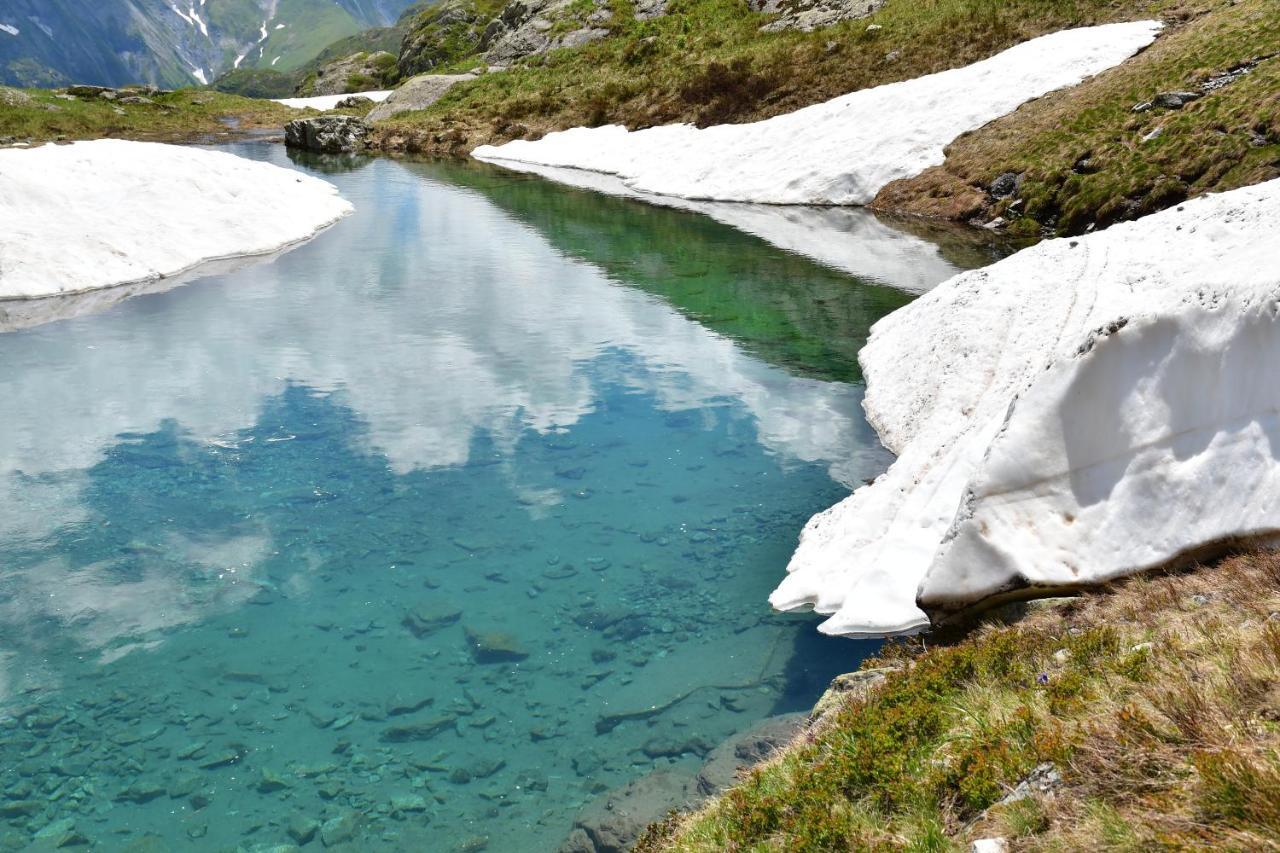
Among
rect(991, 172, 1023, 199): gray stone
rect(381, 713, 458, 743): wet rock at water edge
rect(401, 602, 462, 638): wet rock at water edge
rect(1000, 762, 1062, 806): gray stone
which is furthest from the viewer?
rect(991, 172, 1023, 199): gray stone

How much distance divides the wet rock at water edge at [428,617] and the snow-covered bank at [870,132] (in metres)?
41.1

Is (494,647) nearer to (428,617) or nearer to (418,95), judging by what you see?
(428,617)

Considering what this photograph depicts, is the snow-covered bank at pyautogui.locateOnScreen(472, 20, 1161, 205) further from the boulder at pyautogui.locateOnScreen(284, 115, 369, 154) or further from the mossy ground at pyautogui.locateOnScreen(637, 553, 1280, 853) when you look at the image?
the mossy ground at pyautogui.locateOnScreen(637, 553, 1280, 853)

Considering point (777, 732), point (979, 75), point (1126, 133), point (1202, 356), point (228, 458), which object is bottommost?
point (777, 732)

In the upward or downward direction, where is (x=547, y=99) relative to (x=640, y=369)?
upward

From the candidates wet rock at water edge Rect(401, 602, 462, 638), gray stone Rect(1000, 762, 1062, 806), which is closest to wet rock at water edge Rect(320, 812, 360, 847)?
wet rock at water edge Rect(401, 602, 462, 638)

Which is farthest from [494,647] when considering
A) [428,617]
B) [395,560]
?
[395,560]

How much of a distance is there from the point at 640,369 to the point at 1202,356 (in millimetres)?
14446

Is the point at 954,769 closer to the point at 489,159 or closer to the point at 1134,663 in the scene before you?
the point at 1134,663

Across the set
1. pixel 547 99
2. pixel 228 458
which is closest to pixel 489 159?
pixel 547 99

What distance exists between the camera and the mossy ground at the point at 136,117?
92.1 m

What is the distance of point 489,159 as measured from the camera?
257ft

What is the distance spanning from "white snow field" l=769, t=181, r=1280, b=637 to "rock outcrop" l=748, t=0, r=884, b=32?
6891cm

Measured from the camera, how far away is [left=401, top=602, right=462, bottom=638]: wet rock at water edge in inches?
469
